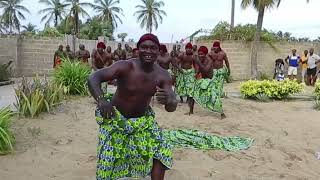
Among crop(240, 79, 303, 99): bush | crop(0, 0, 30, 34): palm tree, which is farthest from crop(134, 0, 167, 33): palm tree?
crop(240, 79, 303, 99): bush

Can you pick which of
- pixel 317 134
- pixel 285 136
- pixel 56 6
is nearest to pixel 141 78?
pixel 285 136

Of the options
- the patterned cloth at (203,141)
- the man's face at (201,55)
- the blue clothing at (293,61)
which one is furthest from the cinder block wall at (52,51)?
the patterned cloth at (203,141)

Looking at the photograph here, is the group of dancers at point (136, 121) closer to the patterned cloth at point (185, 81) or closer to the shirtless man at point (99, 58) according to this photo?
the patterned cloth at point (185, 81)

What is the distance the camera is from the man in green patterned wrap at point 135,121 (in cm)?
365

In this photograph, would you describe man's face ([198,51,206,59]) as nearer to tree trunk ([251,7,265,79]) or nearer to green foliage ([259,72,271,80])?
tree trunk ([251,7,265,79])

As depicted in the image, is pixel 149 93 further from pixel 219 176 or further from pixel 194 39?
pixel 194 39

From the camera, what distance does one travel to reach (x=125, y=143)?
3703mm

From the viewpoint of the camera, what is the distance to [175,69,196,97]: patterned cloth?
10.5 m

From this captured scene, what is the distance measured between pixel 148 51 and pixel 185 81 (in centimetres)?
706

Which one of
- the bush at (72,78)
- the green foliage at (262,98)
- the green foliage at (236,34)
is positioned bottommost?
the green foliage at (262,98)

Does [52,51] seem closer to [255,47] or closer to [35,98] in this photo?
[255,47]

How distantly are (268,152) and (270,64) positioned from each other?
1380 cm

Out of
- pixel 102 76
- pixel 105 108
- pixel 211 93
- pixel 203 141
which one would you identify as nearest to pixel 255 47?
pixel 211 93

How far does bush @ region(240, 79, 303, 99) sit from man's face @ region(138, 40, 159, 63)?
903cm
